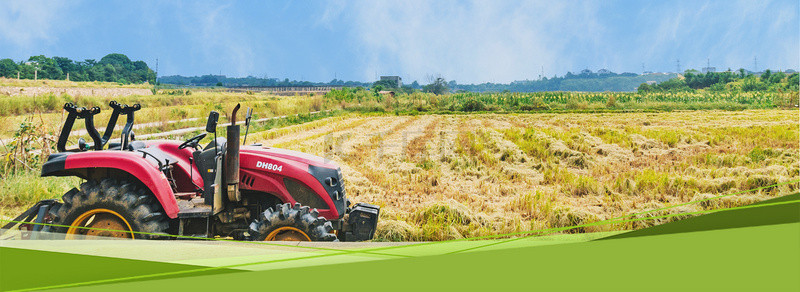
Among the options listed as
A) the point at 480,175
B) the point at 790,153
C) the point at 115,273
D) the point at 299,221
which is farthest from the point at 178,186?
the point at 790,153

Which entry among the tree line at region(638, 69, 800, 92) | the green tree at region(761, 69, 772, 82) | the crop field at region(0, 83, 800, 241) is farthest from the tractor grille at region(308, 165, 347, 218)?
the green tree at region(761, 69, 772, 82)

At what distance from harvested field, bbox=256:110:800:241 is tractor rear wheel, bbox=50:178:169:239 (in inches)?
79.3

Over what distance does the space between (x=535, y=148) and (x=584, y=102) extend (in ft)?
90.9

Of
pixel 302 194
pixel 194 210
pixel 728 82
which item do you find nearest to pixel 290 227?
pixel 302 194

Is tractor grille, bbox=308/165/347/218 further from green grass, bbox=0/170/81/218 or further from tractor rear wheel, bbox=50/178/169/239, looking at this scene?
green grass, bbox=0/170/81/218

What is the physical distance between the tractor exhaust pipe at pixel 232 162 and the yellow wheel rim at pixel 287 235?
0.49m

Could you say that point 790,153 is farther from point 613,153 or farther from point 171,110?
point 171,110

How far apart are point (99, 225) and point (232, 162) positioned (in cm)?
99

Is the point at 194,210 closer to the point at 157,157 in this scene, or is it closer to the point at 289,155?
the point at 157,157

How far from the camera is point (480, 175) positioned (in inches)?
338

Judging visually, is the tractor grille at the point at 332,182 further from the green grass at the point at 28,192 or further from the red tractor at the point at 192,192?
the green grass at the point at 28,192

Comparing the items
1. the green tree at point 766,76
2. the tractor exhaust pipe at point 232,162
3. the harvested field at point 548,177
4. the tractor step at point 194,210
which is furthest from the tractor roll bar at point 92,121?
the green tree at point 766,76

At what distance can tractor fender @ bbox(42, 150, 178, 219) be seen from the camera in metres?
3.73

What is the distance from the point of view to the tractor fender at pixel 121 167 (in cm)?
373
